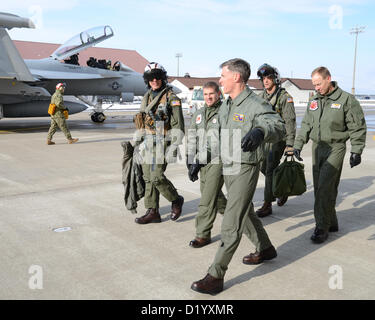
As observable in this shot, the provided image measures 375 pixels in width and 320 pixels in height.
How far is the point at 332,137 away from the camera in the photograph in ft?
13.1

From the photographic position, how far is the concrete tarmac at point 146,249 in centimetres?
298

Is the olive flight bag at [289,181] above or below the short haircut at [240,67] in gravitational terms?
below

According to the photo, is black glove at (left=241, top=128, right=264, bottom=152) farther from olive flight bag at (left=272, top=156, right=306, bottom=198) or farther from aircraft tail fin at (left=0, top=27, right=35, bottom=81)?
aircraft tail fin at (left=0, top=27, right=35, bottom=81)

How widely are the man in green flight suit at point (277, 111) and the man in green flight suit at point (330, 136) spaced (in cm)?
76

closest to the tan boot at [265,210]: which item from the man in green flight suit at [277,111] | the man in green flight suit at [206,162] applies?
the man in green flight suit at [277,111]

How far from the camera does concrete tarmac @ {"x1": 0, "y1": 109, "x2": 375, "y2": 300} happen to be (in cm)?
298

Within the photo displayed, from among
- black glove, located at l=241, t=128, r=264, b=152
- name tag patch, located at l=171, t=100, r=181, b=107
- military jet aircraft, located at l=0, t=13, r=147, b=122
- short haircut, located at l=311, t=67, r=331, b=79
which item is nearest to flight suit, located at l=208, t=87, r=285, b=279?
black glove, located at l=241, t=128, r=264, b=152

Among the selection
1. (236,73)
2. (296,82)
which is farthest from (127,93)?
(296,82)

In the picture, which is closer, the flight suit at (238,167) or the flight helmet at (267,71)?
the flight suit at (238,167)

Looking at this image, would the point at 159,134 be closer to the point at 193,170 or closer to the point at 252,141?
the point at 193,170

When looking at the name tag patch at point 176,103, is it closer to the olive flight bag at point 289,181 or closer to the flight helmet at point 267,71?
the flight helmet at point 267,71

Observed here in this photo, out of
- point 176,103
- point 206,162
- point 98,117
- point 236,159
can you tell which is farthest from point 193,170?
point 98,117

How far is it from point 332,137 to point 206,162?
146 cm
